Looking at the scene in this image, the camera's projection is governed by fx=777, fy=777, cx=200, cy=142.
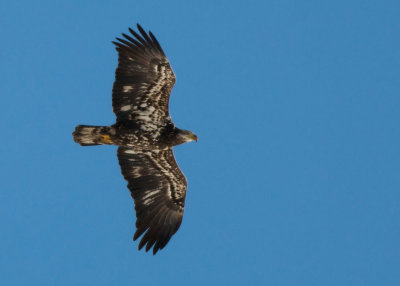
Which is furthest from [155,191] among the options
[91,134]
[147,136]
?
[91,134]

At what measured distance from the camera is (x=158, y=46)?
1744 centimetres

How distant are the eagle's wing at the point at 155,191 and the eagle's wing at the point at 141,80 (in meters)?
1.16

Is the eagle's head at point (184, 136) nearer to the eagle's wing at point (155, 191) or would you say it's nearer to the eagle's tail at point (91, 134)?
the eagle's wing at point (155, 191)

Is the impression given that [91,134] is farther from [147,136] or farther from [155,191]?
[155,191]

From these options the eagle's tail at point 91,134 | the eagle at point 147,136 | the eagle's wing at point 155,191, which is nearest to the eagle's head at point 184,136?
the eagle at point 147,136

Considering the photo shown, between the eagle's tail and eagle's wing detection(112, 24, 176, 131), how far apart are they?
18.0 inches

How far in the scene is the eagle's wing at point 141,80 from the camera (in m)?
17.4

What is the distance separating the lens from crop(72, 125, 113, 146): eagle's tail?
→ 17.8 metres

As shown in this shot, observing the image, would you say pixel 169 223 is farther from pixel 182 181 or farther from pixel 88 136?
pixel 88 136

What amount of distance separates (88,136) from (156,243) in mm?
2942

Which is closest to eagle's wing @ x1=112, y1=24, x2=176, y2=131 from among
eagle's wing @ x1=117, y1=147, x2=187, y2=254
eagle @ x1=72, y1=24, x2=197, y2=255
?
eagle @ x1=72, y1=24, x2=197, y2=255

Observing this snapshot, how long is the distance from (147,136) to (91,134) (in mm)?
1296

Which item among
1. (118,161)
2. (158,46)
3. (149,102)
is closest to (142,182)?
(118,161)

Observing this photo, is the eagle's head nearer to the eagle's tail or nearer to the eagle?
the eagle
